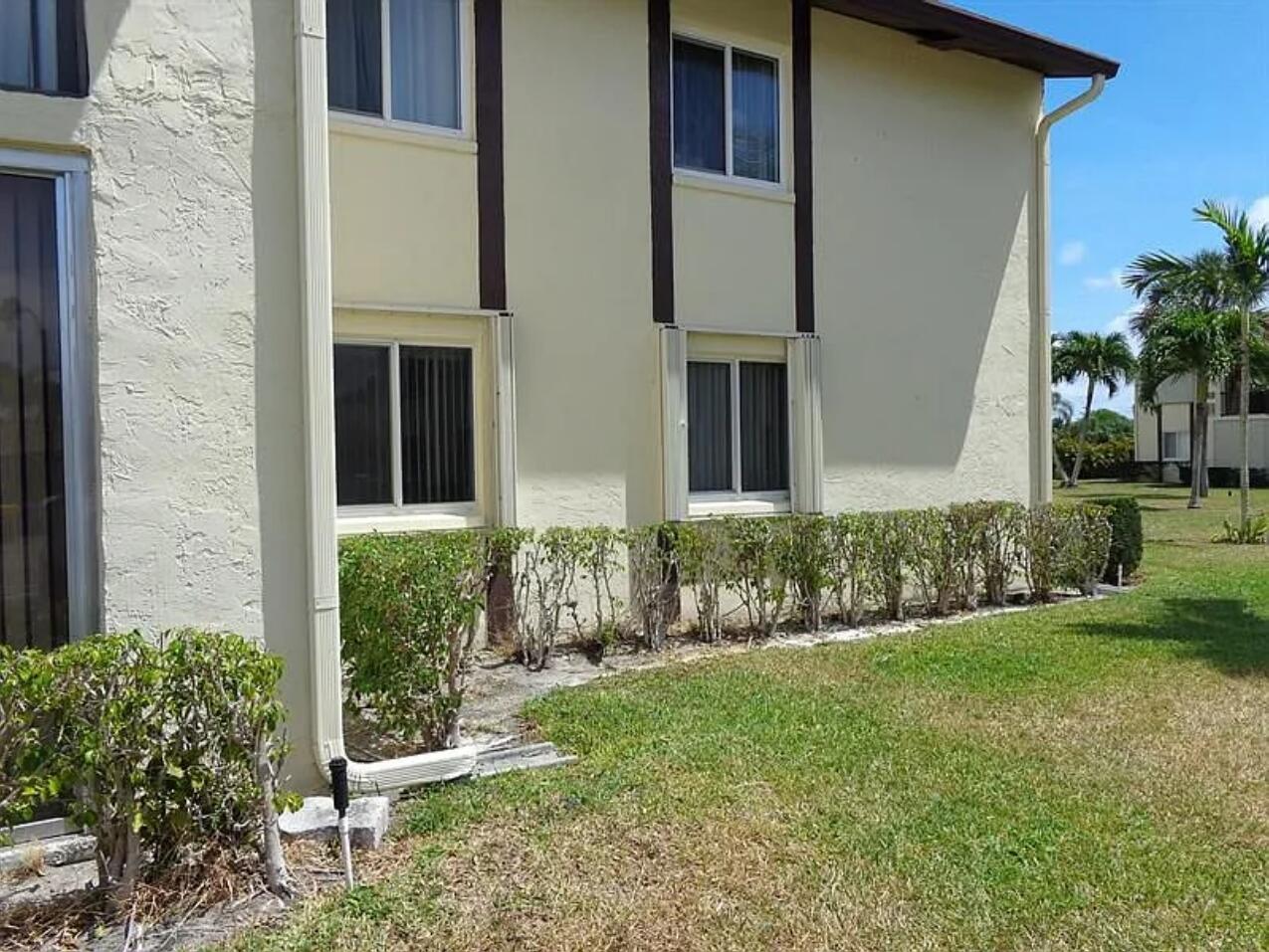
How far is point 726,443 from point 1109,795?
5.88m

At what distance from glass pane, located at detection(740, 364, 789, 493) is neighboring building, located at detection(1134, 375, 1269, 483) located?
3200 centimetres

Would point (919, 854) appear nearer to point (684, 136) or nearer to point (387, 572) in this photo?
point (387, 572)

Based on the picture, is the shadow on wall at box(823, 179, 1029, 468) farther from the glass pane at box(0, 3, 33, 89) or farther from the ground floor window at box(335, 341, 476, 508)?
the glass pane at box(0, 3, 33, 89)

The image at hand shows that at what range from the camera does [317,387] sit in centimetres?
448

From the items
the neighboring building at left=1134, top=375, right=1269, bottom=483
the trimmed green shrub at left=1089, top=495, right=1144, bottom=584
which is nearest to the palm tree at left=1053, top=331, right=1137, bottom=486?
the neighboring building at left=1134, top=375, right=1269, bottom=483

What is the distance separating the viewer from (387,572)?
5.09 m

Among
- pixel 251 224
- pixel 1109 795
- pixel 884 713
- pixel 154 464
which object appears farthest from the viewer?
pixel 884 713

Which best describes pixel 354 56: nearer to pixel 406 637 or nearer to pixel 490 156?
pixel 490 156

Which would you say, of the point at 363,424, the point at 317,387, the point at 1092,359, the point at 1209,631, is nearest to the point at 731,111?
the point at 363,424

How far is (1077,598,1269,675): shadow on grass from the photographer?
8.09m

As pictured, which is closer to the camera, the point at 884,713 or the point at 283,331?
the point at 283,331

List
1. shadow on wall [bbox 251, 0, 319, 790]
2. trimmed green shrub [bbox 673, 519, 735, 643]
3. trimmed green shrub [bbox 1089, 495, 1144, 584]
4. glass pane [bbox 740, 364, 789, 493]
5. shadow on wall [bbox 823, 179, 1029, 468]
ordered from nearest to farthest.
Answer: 1. shadow on wall [bbox 251, 0, 319, 790]
2. trimmed green shrub [bbox 673, 519, 735, 643]
3. glass pane [bbox 740, 364, 789, 493]
4. shadow on wall [bbox 823, 179, 1029, 468]
5. trimmed green shrub [bbox 1089, 495, 1144, 584]

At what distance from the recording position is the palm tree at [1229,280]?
18.0 meters

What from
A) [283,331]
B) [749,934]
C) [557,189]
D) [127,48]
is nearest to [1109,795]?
[749,934]
